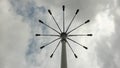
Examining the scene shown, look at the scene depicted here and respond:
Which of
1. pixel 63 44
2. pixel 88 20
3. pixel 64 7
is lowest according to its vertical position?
pixel 63 44

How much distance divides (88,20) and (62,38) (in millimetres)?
7262

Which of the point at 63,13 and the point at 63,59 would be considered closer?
the point at 63,59

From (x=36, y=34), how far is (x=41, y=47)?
3328 millimetres

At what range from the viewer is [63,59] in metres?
29.7

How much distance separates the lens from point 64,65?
28.8 m

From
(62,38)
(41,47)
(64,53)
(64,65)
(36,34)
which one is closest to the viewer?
(64,65)

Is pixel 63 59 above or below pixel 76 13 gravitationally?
below

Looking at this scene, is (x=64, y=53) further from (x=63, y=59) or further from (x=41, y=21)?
(x=41, y=21)

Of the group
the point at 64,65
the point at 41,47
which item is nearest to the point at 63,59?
the point at 64,65

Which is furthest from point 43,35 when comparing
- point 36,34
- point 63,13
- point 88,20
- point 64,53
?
point 64,53

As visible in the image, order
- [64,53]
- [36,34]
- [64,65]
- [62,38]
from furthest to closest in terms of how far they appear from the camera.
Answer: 1. [36,34]
2. [62,38]
3. [64,53]
4. [64,65]

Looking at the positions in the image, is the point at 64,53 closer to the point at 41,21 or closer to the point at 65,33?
the point at 65,33

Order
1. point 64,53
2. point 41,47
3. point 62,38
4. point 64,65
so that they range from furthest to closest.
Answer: point 41,47
point 62,38
point 64,53
point 64,65

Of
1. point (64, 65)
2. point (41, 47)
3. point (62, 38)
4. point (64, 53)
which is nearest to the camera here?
point (64, 65)
